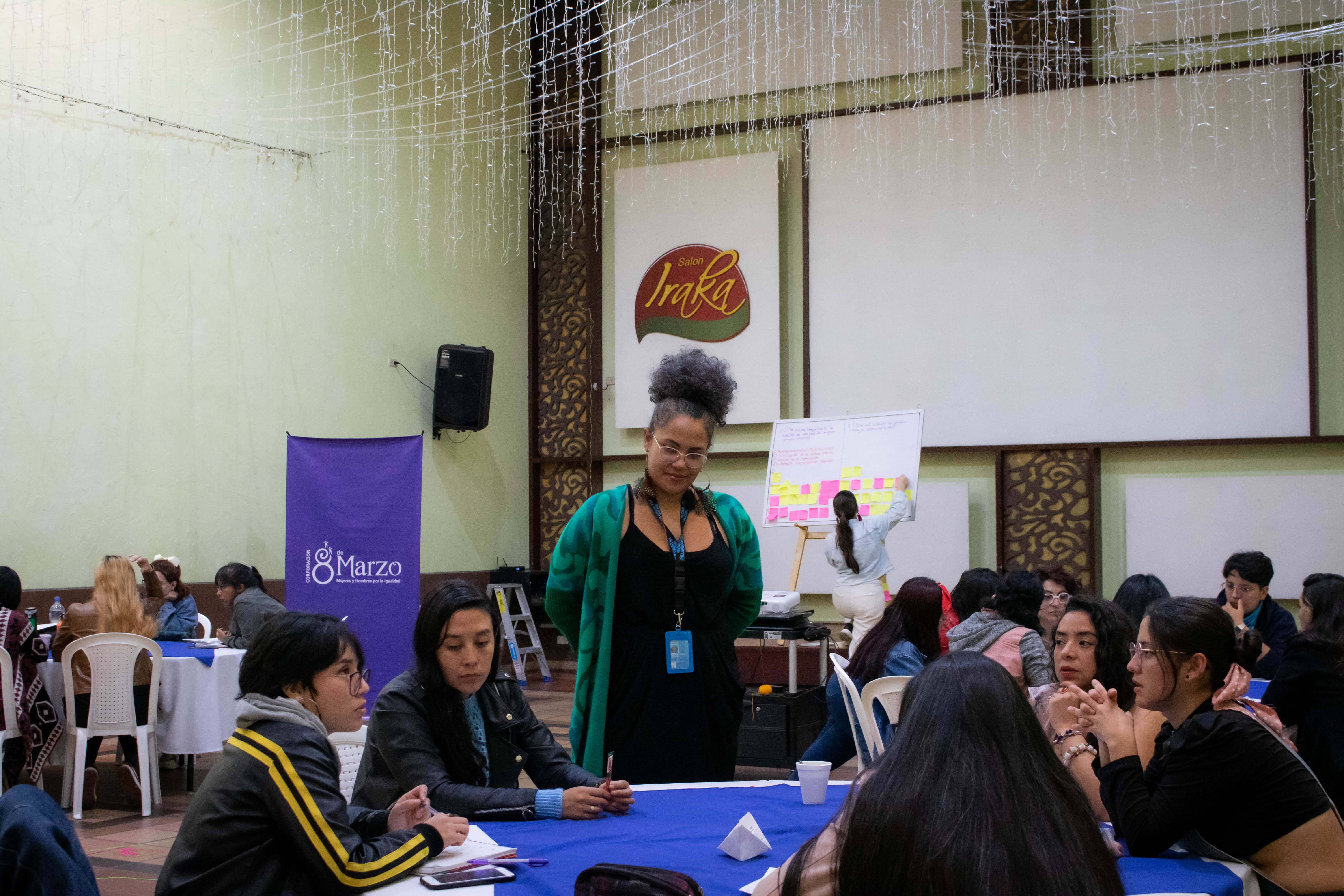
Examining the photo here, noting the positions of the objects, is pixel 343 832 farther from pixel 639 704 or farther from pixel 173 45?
pixel 173 45

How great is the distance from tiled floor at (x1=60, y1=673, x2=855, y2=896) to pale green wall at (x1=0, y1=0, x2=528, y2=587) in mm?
1442

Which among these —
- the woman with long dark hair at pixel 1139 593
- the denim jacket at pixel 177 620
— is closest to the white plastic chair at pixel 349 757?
the woman with long dark hair at pixel 1139 593

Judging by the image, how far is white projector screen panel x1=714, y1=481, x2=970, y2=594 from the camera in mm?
9375

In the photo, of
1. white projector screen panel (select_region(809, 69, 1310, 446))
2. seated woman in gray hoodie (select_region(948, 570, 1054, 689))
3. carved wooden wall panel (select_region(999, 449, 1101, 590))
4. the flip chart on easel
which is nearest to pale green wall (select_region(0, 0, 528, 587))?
the flip chart on easel

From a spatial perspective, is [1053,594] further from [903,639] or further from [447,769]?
[447,769]

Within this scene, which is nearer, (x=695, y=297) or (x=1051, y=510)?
(x=1051, y=510)

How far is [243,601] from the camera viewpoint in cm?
603

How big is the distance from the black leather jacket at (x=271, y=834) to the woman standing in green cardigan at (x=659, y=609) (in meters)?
0.94

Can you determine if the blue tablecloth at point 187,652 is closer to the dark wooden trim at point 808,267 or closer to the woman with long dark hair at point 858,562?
the woman with long dark hair at point 858,562

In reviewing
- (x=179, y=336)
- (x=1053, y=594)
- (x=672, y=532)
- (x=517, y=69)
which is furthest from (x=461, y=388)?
(x=672, y=532)

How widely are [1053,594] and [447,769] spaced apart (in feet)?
12.8

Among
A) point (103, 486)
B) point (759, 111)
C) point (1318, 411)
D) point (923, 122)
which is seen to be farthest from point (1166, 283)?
point (103, 486)

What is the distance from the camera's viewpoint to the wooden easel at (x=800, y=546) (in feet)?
27.5

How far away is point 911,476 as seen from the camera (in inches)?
320
